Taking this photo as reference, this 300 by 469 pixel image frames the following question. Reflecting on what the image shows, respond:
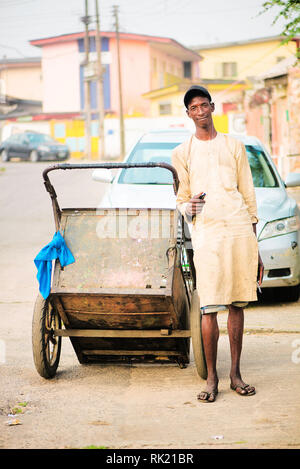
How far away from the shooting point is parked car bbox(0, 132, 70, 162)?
117 feet

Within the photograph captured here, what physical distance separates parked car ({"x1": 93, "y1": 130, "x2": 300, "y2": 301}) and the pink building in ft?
140

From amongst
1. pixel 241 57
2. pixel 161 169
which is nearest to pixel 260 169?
pixel 161 169

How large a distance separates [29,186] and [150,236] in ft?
58.3

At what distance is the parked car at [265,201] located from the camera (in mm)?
7824

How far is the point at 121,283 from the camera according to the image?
5.02m

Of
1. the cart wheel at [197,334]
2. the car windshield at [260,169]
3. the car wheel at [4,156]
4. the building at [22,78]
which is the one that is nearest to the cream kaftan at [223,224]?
the cart wheel at [197,334]

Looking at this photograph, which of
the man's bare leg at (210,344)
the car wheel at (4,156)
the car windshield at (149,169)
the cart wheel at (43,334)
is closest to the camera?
the man's bare leg at (210,344)

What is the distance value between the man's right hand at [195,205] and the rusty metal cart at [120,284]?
0.23m

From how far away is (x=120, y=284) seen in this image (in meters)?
5.02

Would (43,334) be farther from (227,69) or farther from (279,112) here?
(227,69)

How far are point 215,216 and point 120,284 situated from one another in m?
0.76

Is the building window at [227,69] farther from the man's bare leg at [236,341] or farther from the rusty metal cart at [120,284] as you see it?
the man's bare leg at [236,341]
